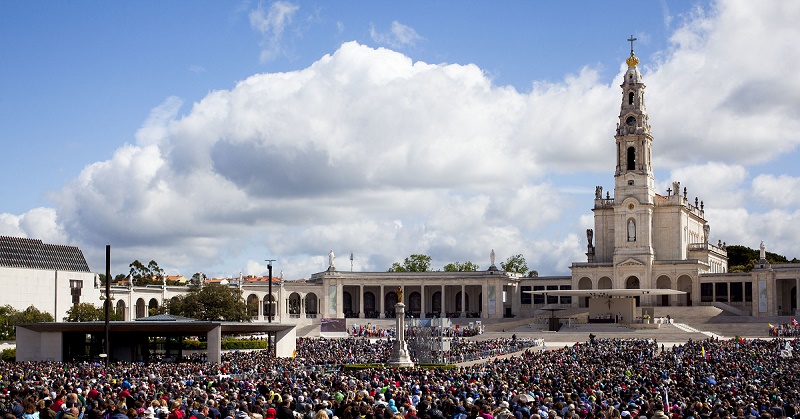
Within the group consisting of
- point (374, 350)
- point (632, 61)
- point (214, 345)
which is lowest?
point (374, 350)

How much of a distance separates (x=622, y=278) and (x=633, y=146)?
43.1ft

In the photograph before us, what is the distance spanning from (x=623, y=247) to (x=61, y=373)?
73.6 metres

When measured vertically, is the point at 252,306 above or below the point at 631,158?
below

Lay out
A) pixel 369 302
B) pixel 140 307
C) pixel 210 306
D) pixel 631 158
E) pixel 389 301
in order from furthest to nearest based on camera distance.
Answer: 1. pixel 389 301
2. pixel 369 302
3. pixel 631 158
4. pixel 140 307
5. pixel 210 306

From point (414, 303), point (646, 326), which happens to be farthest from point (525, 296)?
point (646, 326)

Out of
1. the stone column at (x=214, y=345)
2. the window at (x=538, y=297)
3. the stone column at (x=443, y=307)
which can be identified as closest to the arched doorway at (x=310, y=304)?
the stone column at (x=443, y=307)

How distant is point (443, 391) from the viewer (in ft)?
88.4

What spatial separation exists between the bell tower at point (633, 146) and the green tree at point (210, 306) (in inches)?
1610

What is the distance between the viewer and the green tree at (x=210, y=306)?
8162 centimetres

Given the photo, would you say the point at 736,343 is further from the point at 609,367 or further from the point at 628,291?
the point at 628,291

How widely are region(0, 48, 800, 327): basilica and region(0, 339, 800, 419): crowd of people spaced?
47.0 m

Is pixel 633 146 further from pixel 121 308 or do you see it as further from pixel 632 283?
pixel 121 308

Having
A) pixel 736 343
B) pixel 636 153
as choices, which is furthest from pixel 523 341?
pixel 636 153

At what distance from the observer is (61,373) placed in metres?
35.5
